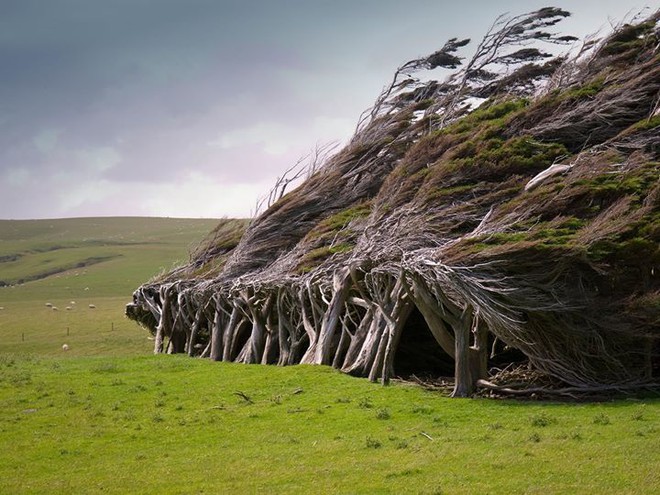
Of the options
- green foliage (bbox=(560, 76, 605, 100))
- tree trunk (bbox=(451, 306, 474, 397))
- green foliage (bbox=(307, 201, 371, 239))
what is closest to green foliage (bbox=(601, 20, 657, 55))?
green foliage (bbox=(560, 76, 605, 100))

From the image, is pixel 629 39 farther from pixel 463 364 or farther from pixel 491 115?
pixel 463 364

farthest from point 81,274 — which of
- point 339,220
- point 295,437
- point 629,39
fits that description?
point 295,437

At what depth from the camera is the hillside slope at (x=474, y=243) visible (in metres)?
14.7

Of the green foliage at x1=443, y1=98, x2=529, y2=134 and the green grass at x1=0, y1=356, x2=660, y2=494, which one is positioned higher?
the green foliage at x1=443, y1=98, x2=529, y2=134

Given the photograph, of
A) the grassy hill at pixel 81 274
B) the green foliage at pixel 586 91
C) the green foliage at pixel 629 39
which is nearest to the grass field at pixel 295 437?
the green foliage at pixel 586 91

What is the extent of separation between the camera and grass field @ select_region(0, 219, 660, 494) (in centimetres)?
981

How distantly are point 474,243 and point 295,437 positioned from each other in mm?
5717

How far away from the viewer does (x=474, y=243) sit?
1606 centimetres

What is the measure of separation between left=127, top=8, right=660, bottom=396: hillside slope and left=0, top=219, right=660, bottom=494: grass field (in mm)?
1552

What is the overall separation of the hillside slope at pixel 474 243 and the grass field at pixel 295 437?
1.55 metres

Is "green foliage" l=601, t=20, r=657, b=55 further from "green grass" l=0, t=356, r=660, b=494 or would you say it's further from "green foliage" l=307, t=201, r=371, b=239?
"green grass" l=0, t=356, r=660, b=494

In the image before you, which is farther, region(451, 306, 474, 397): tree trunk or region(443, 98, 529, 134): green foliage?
region(443, 98, 529, 134): green foliage

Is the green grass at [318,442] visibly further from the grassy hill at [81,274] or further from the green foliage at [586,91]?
the grassy hill at [81,274]

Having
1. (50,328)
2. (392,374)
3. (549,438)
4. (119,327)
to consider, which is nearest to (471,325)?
(392,374)
